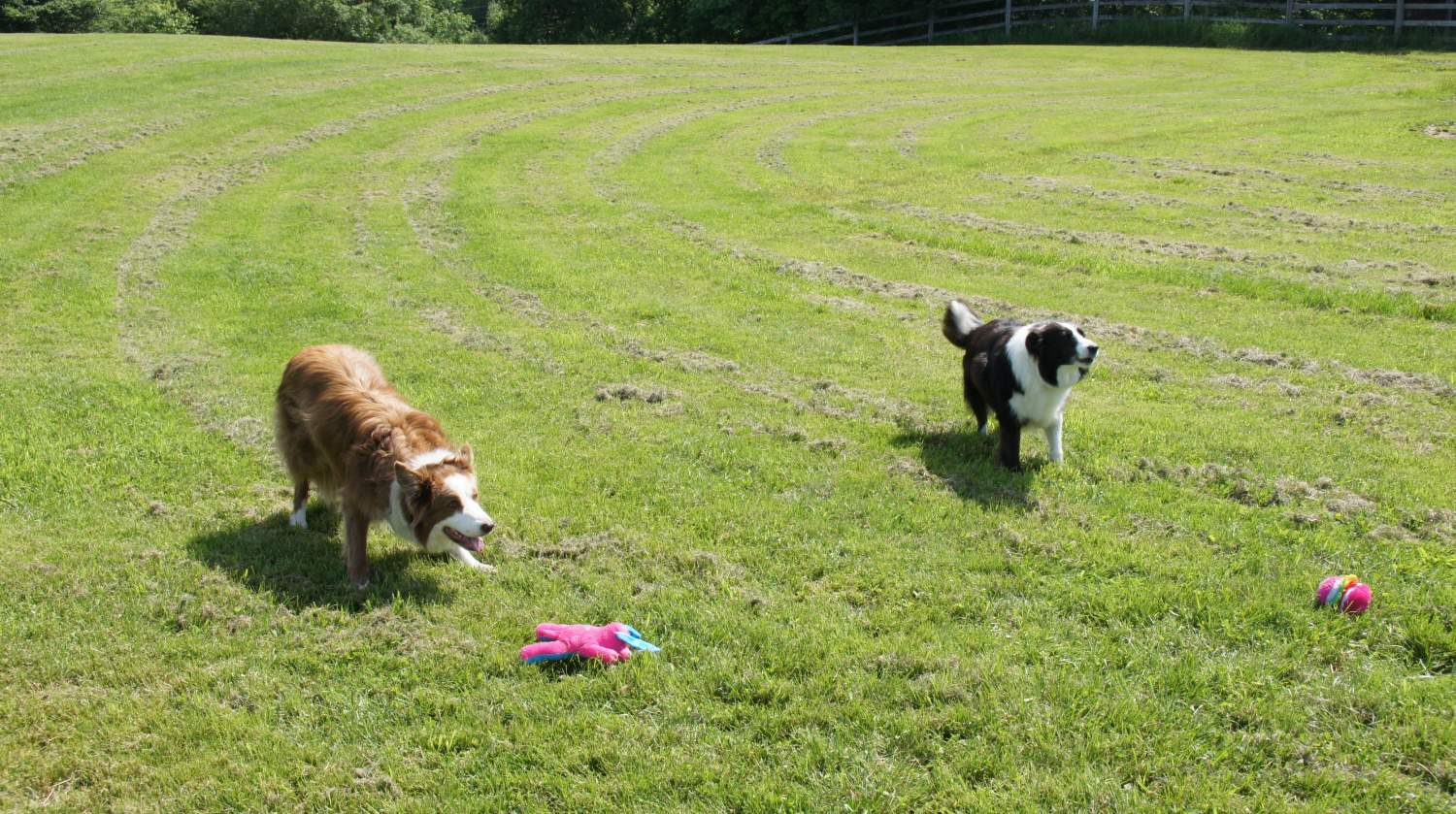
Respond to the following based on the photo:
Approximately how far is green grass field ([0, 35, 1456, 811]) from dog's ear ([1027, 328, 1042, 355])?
97 centimetres

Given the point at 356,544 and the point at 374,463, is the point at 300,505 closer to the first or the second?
the point at 356,544

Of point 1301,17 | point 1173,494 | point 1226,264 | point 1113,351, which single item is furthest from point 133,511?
point 1301,17

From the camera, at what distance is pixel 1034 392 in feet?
28.0

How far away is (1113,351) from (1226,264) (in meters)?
4.61

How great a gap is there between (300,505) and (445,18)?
70.1 m

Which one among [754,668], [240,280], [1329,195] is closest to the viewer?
[754,668]

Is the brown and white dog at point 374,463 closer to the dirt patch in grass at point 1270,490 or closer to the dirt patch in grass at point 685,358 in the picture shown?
the dirt patch in grass at point 685,358

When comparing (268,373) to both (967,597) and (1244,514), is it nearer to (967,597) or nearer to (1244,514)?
(967,597)

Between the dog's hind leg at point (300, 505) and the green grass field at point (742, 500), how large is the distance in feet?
0.31

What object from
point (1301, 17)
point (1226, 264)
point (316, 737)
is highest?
point (1301, 17)

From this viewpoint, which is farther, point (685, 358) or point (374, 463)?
point (685, 358)

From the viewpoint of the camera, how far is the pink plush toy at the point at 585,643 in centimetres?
599

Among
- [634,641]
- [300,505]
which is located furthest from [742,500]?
[300,505]

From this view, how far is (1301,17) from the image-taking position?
150 ft
